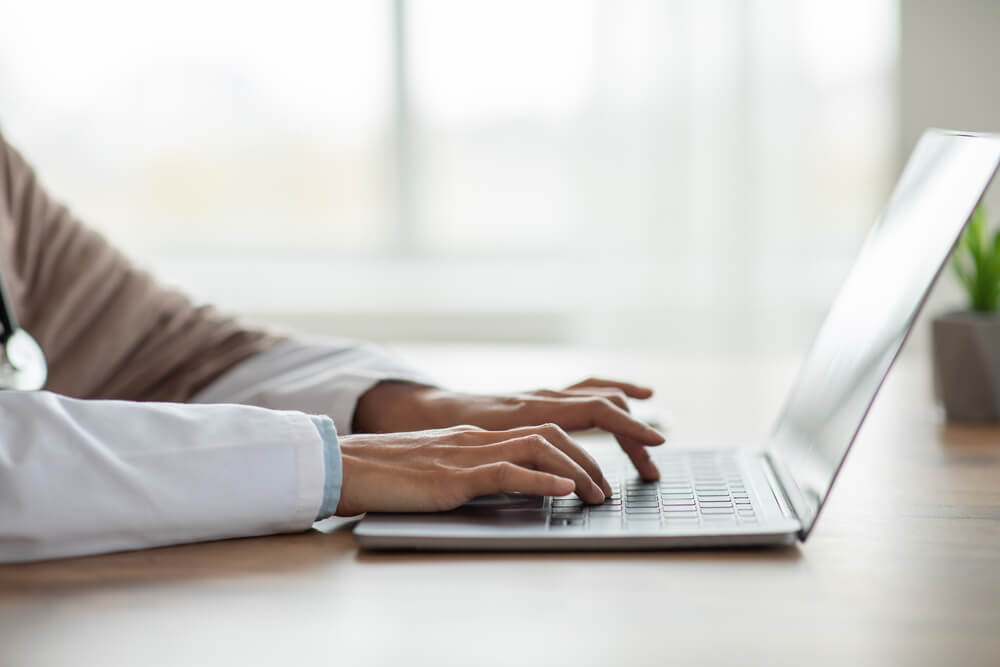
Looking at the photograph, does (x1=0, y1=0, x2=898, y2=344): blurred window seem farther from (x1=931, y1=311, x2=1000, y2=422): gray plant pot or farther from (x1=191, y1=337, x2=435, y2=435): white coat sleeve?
(x1=191, y1=337, x2=435, y2=435): white coat sleeve

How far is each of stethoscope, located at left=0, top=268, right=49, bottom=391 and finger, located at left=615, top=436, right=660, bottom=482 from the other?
540 millimetres

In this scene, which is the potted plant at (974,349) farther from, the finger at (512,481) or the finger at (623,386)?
the finger at (512,481)

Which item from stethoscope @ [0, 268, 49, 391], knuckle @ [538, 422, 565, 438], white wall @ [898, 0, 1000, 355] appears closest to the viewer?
knuckle @ [538, 422, 565, 438]

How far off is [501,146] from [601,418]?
7.85ft

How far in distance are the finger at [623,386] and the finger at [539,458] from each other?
0.26 meters

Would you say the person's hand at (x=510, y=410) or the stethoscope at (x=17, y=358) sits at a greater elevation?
the stethoscope at (x=17, y=358)

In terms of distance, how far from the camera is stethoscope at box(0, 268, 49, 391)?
0.96m

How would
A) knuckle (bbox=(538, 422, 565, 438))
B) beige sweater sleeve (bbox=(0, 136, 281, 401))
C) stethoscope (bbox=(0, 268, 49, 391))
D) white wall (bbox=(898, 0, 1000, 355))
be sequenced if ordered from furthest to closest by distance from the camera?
white wall (bbox=(898, 0, 1000, 355)) < beige sweater sleeve (bbox=(0, 136, 281, 401)) < stethoscope (bbox=(0, 268, 49, 391)) < knuckle (bbox=(538, 422, 565, 438))

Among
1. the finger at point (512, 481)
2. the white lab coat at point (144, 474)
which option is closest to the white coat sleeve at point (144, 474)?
the white lab coat at point (144, 474)

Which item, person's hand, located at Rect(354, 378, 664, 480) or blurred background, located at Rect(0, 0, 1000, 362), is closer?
person's hand, located at Rect(354, 378, 664, 480)

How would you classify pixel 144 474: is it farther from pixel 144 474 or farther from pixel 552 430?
pixel 552 430

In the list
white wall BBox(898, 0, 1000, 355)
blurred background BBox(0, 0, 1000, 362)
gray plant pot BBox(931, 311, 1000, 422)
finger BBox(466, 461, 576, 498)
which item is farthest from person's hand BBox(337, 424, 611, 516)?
white wall BBox(898, 0, 1000, 355)

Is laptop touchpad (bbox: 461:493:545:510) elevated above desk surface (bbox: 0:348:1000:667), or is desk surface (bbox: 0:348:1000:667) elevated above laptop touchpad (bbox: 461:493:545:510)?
desk surface (bbox: 0:348:1000:667)

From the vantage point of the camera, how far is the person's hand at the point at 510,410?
867mm
